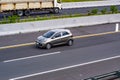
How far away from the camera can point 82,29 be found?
3291cm

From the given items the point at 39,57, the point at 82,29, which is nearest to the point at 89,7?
the point at 82,29

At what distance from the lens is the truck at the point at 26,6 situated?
39.4m

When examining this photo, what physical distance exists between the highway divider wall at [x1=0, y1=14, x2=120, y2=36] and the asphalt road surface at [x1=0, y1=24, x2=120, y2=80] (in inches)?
33.1

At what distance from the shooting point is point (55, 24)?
106 ft

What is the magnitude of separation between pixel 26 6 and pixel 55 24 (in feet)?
33.7

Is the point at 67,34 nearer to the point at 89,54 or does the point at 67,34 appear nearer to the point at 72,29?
the point at 89,54

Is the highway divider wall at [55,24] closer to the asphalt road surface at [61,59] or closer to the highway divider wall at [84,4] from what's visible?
the asphalt road surface at [61,59]

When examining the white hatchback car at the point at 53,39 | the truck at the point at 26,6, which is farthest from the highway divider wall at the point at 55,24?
the truck at the point at 26,6

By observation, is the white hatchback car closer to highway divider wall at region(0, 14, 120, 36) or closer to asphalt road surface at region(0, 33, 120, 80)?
asphalt road surface at region(0, 33, 120, 80)

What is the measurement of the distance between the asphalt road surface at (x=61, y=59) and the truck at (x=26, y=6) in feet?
36.8

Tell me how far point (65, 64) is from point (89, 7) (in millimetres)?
34579

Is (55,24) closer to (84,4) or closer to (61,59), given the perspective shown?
(61,59)

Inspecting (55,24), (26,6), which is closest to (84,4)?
(26,6)

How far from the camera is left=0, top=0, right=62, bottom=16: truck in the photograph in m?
39.4
